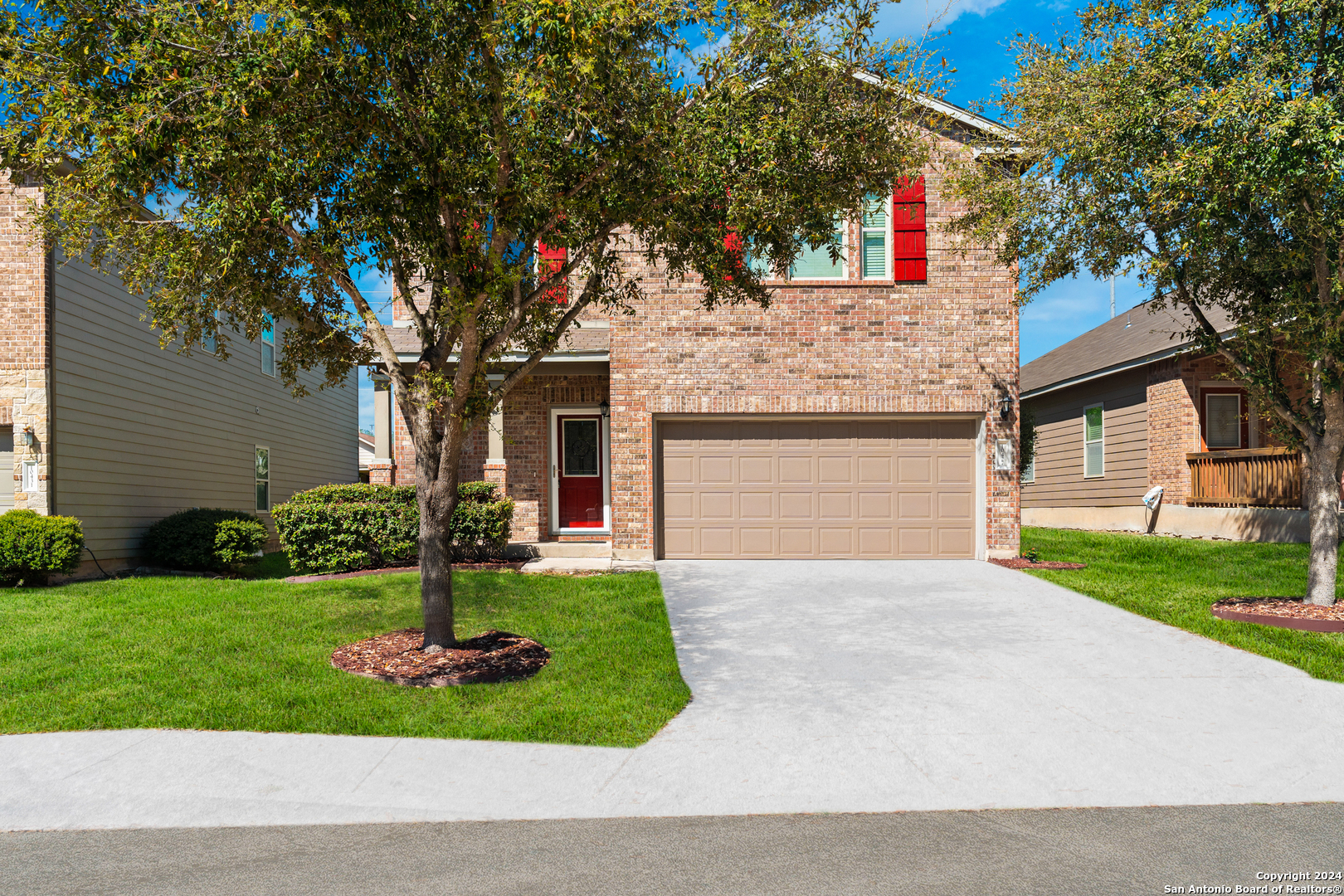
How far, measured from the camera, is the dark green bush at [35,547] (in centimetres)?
1084

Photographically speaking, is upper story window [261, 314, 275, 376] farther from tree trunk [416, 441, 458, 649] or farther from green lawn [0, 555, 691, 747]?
tree trunk [416, 441, 458, 649]

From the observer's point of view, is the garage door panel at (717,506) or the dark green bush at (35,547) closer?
the dark green bush at (35,547)

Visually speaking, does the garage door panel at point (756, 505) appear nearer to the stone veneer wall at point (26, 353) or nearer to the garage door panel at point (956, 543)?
the garage door panel at point (956, 543)

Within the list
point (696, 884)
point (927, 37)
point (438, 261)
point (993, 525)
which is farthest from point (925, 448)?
point (696, 884)

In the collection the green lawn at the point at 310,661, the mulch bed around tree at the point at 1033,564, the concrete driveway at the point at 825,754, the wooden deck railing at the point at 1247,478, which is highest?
the wooden deck railing at the point at 1247,478

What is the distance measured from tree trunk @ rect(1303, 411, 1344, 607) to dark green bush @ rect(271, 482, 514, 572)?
9865mm

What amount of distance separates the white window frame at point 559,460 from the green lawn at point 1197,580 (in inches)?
259

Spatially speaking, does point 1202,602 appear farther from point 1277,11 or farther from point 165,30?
point 165,30

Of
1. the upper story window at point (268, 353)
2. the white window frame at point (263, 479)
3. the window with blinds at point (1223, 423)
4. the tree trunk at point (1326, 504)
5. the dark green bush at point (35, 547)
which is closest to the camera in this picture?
the tree trunk at point (1326, 504)

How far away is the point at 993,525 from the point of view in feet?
41.9

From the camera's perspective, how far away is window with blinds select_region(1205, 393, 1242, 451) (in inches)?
654

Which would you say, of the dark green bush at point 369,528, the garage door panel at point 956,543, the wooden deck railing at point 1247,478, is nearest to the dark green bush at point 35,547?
the dark green bush at point 369,528

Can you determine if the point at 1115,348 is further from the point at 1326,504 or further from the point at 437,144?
the point at 437,144

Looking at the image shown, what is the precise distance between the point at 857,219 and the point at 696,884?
579 cm
